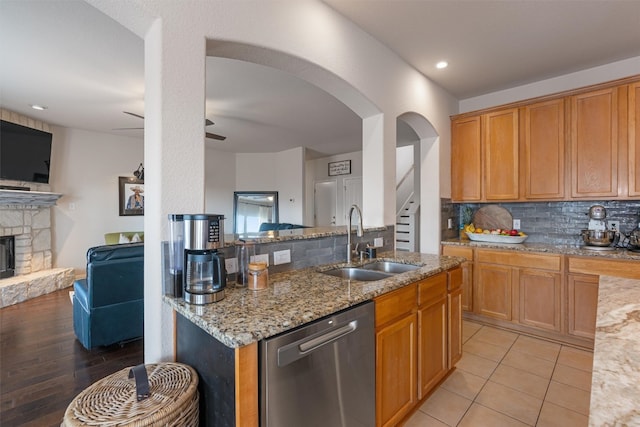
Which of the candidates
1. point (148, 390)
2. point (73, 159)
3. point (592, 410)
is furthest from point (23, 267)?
point (592, 410)

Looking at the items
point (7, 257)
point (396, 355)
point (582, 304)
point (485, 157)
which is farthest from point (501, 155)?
point (7, 257)

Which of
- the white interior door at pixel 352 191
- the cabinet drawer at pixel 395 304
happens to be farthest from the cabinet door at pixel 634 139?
the white interior door at pixel 352 191

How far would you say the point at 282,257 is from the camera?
1919 mm

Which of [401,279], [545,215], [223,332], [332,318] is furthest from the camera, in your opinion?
[545,215]

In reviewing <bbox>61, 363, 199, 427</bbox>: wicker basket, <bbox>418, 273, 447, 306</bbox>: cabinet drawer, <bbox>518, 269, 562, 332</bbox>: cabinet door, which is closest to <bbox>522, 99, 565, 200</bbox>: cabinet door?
<bbox>518, 269, 562, 332</bbox>: cabinet door

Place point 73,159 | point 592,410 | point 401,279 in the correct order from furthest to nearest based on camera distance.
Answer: point 73,159 < point 401,279 < point 592,410

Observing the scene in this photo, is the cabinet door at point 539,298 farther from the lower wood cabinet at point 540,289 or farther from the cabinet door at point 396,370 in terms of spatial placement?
the cabinet door at point 396,370

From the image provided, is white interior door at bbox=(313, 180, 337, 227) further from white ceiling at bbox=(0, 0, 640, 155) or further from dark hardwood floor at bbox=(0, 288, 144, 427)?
dark hardwood floor at bbox=(0, 288, 144, 427)

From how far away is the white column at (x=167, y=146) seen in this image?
1.40 metres

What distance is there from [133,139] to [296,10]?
530cm

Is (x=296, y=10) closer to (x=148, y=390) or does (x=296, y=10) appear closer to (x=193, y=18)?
(x=193, y=18)

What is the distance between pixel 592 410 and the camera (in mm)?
611

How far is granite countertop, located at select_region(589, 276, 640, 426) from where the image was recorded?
1.98ft

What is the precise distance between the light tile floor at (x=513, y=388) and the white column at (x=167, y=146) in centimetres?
166
